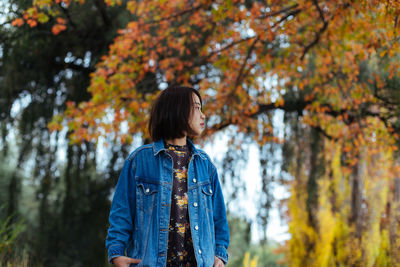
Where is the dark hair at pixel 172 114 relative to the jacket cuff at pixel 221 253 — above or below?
above

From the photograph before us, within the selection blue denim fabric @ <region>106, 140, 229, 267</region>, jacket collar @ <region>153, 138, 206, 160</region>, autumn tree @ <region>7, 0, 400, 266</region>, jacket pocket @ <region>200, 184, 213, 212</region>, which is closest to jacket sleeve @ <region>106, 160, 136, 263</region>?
blue denim fabric @ <region>106, 140, 229, 267</region>

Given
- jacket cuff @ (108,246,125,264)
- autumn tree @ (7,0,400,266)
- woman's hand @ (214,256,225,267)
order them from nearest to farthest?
jacket cuff @ (108,246,125,264)
woman's hand @ (214,256,225,267)
autumn tree @ (7,0,400,266)

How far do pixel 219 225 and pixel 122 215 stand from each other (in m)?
0.46

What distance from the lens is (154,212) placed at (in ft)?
5.30

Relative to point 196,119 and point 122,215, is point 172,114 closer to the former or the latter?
point 196,119

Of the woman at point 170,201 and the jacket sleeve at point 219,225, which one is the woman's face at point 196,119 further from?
the jacket sleeve at point 219,225

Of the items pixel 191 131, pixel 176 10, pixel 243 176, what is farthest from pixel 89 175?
pixel 191 131

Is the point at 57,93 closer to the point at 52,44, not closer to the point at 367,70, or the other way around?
the point at 52,44

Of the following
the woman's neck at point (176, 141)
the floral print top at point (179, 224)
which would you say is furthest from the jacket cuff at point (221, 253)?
the woman's neck at point (176, 141)

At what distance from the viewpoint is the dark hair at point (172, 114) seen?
176 cm

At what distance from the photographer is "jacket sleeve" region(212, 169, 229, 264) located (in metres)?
1.76

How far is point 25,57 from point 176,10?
240 cm

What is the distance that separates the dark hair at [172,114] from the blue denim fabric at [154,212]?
0.24 feet

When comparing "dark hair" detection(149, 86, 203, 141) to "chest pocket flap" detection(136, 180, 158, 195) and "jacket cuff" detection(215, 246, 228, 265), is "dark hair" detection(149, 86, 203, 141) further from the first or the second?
"jacket cuff" detection(215, 246, 228, 265)
